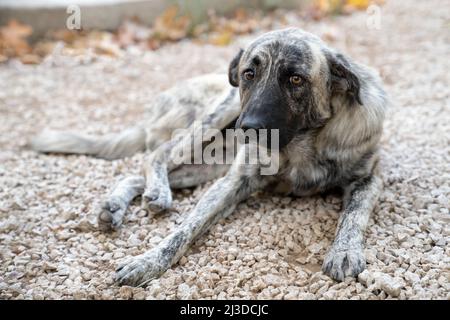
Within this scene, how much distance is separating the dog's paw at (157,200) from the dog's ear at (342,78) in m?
1.16

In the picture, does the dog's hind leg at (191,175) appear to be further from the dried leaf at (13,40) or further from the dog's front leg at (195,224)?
the dried leaf at (13,40)

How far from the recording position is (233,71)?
10.5 ft

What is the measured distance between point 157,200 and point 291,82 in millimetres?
1064

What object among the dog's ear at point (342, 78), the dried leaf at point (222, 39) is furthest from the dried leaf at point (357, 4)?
the dog's ear at point (342, 78)

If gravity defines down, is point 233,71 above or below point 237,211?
above

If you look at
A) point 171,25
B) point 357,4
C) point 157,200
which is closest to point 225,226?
point 157,200

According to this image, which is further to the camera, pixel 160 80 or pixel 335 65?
pixel 160 80

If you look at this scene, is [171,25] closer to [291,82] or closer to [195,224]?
[291,82]

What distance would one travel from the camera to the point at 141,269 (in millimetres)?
2521

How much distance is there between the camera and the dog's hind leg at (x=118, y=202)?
2988 mm

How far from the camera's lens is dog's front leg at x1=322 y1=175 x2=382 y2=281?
2.48 metres
